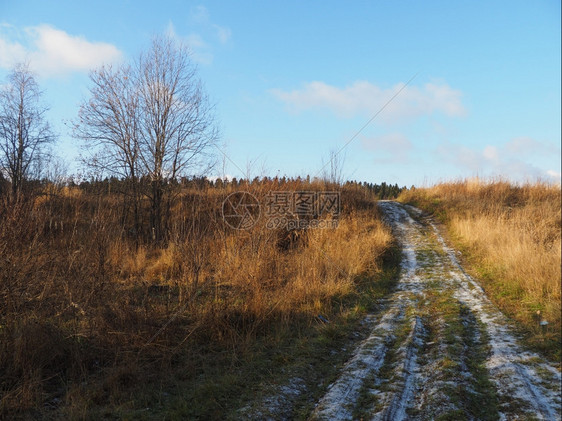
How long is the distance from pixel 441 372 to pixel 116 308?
3.82 m

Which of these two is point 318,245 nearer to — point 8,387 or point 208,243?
point 208,243

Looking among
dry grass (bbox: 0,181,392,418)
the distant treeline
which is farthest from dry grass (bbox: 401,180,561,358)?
the distant treeline

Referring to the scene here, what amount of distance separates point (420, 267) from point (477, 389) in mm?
6034

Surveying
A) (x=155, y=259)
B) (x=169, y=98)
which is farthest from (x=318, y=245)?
(x=169, y=98)

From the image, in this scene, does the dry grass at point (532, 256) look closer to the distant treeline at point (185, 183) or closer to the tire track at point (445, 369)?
the tire track at point (445, 369)

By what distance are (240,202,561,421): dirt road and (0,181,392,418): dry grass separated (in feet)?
4.45

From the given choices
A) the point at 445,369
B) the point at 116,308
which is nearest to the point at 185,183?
the point at 116,308

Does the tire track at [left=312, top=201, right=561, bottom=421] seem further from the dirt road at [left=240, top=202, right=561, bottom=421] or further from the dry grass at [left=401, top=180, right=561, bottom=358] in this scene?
the dry grass at [left=401, top=180, right=561, bottom=358]

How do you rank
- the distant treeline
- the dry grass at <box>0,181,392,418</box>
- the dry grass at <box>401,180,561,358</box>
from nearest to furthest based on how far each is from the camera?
the dry grass at <box>401,180,561,358</box>
the dry grass at <box>0,181,392,418</box>
the distant treeline

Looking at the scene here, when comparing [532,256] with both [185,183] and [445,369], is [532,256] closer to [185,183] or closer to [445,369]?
[445,369]

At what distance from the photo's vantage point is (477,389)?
298cm

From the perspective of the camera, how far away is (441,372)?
3.44 meters

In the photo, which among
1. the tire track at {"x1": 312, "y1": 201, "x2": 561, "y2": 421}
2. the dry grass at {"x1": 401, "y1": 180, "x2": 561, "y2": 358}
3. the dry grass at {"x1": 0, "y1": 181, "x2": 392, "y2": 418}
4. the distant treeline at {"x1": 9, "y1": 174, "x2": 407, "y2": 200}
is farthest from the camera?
the distant treeline at {"x1": 9, "y1": 174, "x2": 407, "y2": 200}

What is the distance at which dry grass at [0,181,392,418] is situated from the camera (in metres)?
3.53
